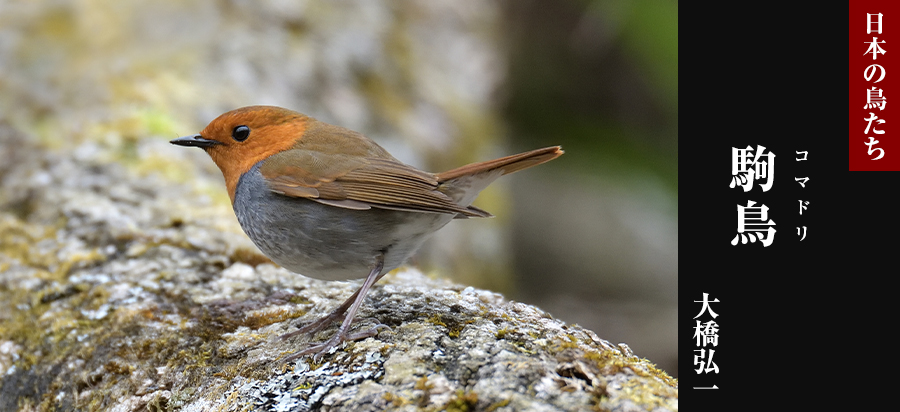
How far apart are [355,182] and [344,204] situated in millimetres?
160

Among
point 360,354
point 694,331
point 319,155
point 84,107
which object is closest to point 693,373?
point 694,331

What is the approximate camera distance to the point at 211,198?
4176 mm

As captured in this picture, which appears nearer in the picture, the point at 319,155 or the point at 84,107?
the point at 319,155

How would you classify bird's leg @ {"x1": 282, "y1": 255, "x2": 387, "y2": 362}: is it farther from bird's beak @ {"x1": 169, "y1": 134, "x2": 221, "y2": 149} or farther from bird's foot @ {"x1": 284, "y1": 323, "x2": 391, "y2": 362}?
bird's beak @ {"x1": 169, "y1": 134, "x2": 221, "y2": 149}

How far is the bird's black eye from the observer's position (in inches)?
132

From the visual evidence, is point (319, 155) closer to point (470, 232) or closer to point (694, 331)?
point (694, 331)

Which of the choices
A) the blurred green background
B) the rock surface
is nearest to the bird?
the rock surface

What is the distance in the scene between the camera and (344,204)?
9.64ft

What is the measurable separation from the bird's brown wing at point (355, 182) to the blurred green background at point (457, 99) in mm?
1237

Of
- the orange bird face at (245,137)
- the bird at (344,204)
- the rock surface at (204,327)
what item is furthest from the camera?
the orange bird face at (245,137)

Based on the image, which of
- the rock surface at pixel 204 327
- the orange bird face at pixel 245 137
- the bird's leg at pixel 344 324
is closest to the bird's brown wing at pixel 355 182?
the orange bird face at pixel 245 137

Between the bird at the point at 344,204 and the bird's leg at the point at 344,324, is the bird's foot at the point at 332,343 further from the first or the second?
the bird at the point at 344,204

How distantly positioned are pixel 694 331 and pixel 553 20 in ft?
18.7

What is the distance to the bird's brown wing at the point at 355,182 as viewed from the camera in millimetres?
2902
